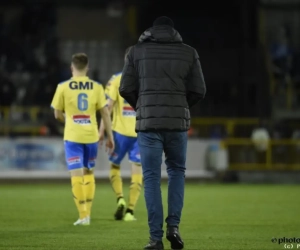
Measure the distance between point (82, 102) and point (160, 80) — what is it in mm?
3517

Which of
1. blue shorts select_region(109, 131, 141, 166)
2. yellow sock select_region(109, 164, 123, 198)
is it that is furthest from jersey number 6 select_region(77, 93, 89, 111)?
yellow sock select_region(109, 164, 123, 198)

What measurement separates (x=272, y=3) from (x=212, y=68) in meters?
3.86

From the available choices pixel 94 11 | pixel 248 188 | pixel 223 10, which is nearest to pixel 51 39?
pixel 94 11

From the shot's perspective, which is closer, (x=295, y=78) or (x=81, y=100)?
(x=81, y=100)

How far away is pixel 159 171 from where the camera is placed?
8141 millimetres

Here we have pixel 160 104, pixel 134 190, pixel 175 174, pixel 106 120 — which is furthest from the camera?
pixel 134 190

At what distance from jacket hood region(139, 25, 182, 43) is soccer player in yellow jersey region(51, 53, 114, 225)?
3182 mm

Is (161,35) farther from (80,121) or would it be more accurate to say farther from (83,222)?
(83,222)

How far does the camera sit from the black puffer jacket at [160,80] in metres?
8.05

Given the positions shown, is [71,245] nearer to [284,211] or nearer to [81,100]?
[81,100]

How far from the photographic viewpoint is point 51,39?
31.4 metres

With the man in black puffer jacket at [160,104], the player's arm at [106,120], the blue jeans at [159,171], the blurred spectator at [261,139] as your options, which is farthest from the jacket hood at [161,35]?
the blurred spectator at [261,139]

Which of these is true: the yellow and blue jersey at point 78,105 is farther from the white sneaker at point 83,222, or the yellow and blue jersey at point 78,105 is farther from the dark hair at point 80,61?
the white sneaker at point 83,222

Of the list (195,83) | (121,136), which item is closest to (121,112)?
(121,136)
